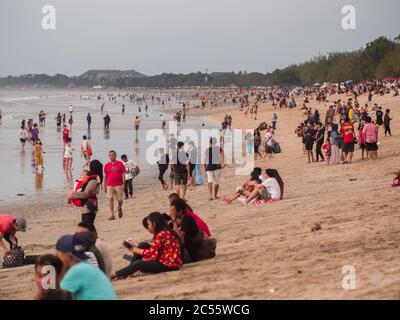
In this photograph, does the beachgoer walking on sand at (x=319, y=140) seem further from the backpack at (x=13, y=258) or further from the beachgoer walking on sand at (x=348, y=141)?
the backpack at (x=13, y=258)

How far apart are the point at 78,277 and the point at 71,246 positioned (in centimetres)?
28

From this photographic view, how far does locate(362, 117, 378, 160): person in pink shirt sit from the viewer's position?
18.9 meters

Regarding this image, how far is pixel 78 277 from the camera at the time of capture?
582 centimetres

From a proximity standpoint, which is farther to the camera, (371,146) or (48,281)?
(371,146)

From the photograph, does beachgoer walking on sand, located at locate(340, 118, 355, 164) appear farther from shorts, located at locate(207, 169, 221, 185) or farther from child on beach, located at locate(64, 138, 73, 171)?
child on beach, located at locate(64, 138, 73, 171)

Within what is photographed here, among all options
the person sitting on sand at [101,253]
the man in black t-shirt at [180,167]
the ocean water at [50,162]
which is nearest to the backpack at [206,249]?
the person sitting on sand at [101,253]

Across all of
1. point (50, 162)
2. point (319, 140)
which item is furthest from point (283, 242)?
point (50, 162)

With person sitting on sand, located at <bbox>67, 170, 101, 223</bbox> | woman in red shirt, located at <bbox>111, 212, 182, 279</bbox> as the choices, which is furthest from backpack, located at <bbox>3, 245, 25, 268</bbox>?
woman in red shirt, located at <bbox>111, 212, 182, 279</bbox>

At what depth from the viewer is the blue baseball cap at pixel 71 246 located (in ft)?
19.4

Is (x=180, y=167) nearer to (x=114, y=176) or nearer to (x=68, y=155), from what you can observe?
(x=114, y=176)

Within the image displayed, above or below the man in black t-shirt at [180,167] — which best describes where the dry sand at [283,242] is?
below

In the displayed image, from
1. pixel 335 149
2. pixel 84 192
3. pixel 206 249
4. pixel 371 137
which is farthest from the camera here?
pixel 335 149

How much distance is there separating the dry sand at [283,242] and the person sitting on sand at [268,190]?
0.29 m
